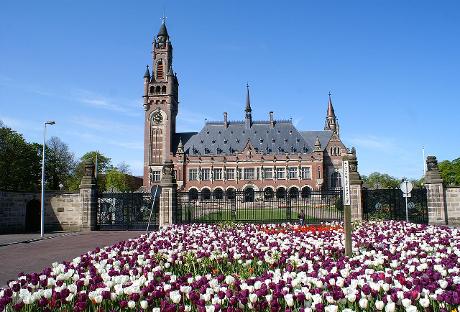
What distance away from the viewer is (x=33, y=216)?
82.9ft

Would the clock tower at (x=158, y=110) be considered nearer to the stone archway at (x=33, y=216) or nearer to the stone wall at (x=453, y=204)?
the stone archway at (x=33, y=216)

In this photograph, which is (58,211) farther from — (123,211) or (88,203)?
(123,211)

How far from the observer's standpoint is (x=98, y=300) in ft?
15.7

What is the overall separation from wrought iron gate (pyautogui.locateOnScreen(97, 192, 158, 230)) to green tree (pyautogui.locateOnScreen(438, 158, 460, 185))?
66043 mm

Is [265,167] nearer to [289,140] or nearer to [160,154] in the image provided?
[289,140]

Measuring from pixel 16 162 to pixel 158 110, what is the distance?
95.7 ft

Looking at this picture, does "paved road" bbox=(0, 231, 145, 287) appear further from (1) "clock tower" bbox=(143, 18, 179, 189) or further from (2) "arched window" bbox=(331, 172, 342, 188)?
(2) "arched window" bbox=(331, 172, 342, 188)

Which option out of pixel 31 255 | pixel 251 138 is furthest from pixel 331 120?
pixel 31 255

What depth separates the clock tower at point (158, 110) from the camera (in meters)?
77.2

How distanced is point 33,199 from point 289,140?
2320 inches

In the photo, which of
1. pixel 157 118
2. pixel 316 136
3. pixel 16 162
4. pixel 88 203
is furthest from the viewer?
pixel 316 136

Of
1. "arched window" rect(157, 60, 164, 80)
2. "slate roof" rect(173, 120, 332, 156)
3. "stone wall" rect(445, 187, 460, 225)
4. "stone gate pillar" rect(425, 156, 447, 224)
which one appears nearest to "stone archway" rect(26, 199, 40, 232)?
"stone gate pillar" rect(425, 156, 447, 224)

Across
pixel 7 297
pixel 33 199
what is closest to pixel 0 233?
pixel 33 199

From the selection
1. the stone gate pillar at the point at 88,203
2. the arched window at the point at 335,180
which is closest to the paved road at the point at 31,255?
the stone gate pillar at the point at 88,203
